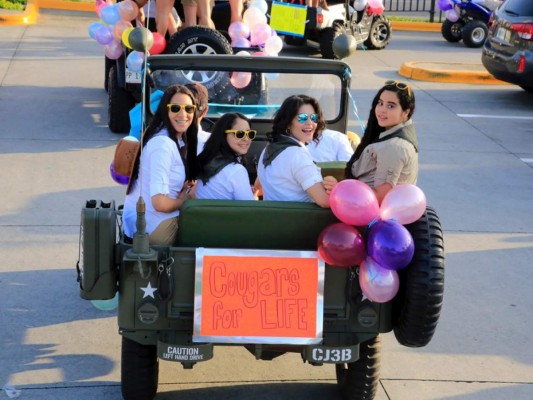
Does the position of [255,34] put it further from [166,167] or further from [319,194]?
[319,194]

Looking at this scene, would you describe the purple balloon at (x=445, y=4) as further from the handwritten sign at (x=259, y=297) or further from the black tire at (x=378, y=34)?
the handwritten sign at (x=259, y=297)

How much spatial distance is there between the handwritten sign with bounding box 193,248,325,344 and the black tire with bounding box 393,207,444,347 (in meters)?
0.38

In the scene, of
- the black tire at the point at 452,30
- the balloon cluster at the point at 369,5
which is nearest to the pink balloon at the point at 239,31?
the balloon cluster at the point at 369,5

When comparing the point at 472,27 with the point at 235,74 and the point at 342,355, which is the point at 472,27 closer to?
the point at 235,74

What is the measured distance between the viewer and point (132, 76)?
384 inches

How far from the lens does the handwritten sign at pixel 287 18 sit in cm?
863

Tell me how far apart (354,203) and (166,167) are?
105 centimetres

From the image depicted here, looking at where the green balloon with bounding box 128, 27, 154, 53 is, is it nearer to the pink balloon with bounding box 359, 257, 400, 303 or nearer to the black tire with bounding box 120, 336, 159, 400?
the black tire with bounding box 120, 336, 159, 400

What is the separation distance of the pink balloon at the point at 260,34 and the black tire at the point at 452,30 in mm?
9561

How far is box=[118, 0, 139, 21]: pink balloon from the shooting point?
9.75m

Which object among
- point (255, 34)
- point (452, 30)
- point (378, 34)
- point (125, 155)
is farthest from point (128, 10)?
point (452, 30)

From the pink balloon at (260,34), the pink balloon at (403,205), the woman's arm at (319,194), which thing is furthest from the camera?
the pink balloon at (260,34)

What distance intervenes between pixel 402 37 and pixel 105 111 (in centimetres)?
898

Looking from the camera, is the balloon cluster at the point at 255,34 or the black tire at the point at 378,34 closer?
the balloon cluster at the point at 255,34
